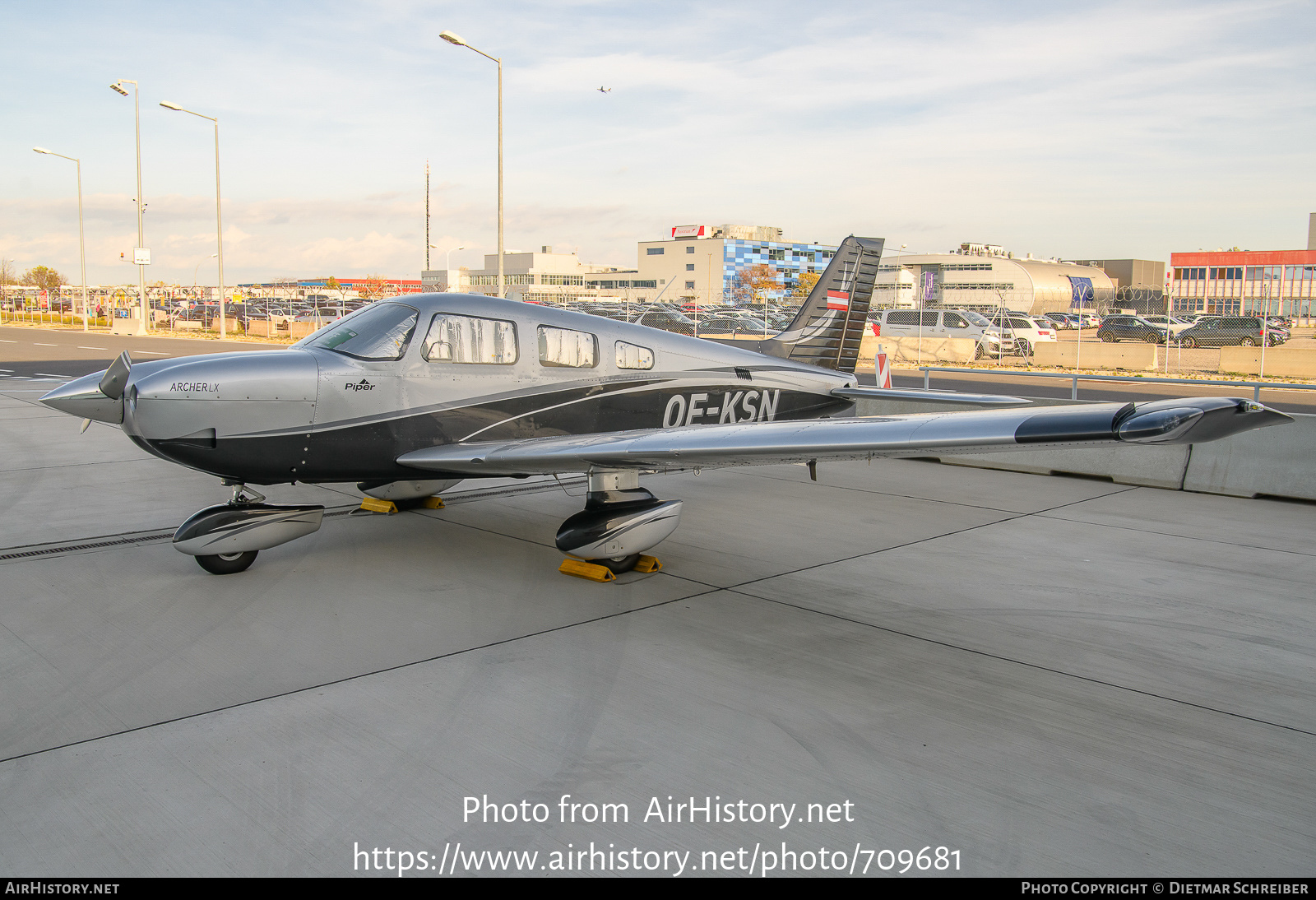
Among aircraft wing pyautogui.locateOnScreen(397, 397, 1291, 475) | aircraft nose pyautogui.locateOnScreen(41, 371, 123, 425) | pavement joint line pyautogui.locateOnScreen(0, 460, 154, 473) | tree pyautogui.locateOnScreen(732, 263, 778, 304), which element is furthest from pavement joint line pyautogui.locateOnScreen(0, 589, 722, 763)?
tree pyautogui.locateOnScreen(732, 263, 778, 304)

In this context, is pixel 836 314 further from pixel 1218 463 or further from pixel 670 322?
pixel 670 322

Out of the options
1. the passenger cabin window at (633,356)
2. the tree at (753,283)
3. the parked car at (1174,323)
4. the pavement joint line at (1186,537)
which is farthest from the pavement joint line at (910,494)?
the tree at (753,283)

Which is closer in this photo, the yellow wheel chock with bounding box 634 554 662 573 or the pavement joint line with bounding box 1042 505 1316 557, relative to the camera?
the yellow wheel chock with bounding box 634 554 662 573

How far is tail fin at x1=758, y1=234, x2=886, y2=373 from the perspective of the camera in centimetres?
1067

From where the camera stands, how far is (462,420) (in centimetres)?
742

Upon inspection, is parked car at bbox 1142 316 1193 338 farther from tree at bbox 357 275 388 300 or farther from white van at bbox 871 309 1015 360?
tree at bbox 357 275 388 300

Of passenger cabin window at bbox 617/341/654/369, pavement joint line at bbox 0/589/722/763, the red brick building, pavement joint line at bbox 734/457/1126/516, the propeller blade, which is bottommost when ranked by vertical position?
pavement joint line at bbox 0/589/722/763

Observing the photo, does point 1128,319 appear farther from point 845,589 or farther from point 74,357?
point 74,357

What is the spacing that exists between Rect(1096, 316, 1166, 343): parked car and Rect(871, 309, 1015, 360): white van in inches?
323

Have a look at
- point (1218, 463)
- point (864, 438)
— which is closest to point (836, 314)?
point (1218, 463)

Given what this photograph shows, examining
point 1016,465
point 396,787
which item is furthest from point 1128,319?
point 396,787

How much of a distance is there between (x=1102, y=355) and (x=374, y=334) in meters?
27.9

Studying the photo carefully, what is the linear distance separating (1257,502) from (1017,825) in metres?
8.63

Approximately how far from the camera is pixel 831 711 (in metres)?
4.51
